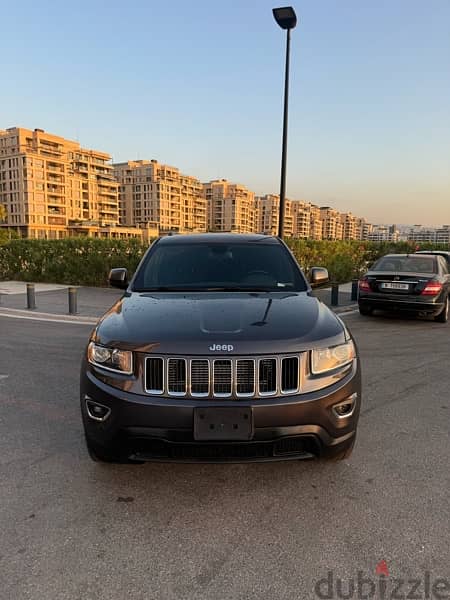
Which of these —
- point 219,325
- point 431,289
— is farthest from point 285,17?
point 219,325

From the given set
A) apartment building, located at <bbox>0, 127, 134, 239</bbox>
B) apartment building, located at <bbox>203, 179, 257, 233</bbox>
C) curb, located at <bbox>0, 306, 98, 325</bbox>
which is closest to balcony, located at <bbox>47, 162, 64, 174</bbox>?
apartment building, located at <bbox>0, 127, 134, 239</bbox>

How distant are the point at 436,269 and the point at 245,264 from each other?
7067 millimetres

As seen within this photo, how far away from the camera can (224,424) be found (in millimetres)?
2469

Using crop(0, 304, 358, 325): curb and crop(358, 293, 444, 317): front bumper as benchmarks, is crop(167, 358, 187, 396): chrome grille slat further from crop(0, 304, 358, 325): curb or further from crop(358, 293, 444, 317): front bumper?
crop(358, 293, 444, 317): front bumper

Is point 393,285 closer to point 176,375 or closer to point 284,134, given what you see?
point 284,134

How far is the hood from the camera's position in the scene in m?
2.61

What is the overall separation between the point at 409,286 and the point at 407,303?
0.37m

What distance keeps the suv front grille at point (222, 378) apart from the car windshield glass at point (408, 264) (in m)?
8.01

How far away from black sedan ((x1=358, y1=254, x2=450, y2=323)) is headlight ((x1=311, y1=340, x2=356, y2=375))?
7.08 m

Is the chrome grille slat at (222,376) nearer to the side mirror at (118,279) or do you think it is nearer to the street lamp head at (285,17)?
the side mirror at (118,279)

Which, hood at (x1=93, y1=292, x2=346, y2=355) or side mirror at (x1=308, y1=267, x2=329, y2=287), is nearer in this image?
hood at (x1=93, y1=292, x2=346, y2=355)

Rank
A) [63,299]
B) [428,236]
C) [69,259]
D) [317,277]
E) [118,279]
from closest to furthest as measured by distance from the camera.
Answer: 1. [118,279]
2. [317,277]
3. [63,299]
4. [69,259]
5. [428,236]

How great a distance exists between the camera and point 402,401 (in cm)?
472

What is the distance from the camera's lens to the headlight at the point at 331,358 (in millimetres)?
2682
